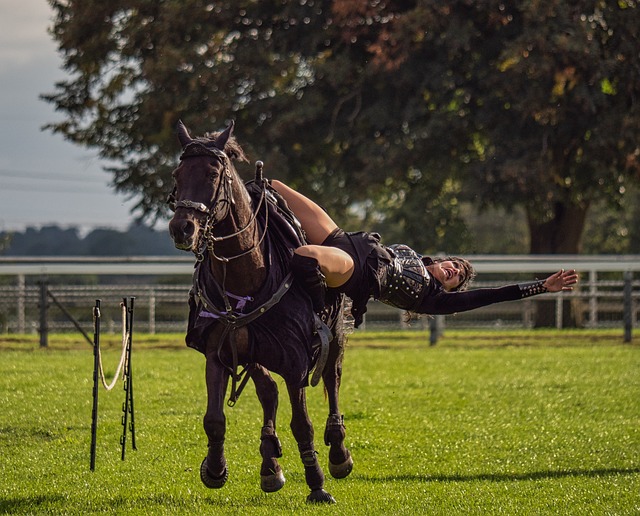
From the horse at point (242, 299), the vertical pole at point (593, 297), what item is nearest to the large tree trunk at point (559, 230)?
the vertical pole at point (593, 297)

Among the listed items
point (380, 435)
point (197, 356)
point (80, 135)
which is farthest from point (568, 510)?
point (80, 135)

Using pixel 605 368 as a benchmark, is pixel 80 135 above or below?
above

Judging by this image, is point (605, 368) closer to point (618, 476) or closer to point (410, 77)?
point (618, 476)

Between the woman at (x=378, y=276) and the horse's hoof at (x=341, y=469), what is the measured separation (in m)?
1.08

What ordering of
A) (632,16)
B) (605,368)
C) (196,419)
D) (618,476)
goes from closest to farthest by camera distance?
(618,476) → (196,419) → (605,368) → (632,16)

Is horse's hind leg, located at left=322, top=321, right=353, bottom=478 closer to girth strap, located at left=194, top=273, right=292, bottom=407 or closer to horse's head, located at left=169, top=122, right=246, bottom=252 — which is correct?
girth strap, located at left=194, top=273, right=292, bottom=407

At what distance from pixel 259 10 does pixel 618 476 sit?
18362 mm

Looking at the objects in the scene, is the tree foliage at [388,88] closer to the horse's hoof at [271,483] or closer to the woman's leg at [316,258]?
the woman's leg at [316,258]

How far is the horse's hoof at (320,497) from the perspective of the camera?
26.2ft

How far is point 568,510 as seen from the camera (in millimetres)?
7785

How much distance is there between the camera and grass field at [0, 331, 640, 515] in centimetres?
811

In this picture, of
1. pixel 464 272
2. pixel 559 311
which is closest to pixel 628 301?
pixel 559 311

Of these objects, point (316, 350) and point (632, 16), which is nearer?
point (316, 350)

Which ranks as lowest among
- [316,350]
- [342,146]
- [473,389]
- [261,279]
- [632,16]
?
[473,389]
